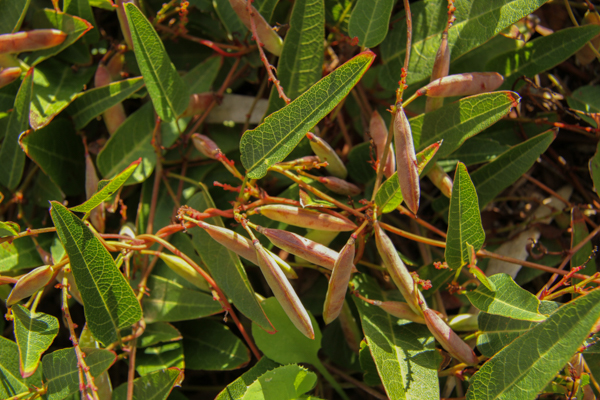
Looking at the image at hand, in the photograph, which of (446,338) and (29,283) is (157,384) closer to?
(29,283)

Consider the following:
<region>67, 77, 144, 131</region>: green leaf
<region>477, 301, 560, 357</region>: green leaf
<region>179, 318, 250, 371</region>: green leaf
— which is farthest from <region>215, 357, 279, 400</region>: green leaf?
<region>67, 77, 144, 131</region>: green leaf

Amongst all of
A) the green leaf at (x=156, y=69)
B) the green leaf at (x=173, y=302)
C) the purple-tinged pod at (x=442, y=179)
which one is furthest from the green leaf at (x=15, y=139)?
the purple-tinged pod at (x=442, y=179)

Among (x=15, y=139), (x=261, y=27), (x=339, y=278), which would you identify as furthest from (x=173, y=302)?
(x=261, y=27)

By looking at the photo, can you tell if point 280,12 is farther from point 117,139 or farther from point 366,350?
point 366,350

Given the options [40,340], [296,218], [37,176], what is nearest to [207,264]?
[296,218]

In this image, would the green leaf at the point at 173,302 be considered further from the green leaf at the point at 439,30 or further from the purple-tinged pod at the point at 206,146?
the green leaf at the point at 439,30
